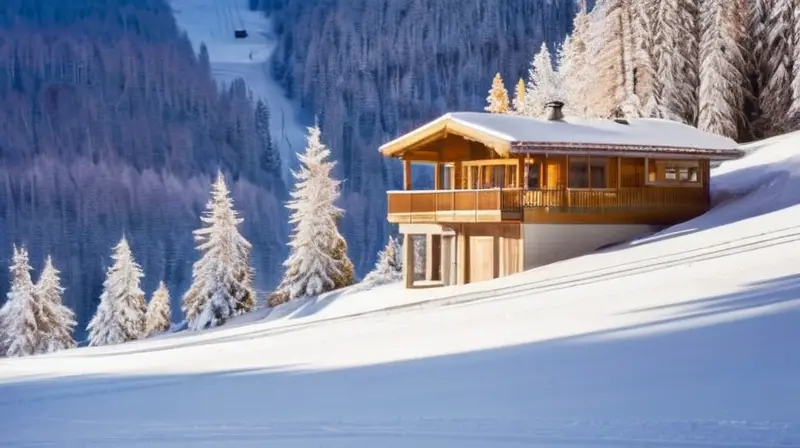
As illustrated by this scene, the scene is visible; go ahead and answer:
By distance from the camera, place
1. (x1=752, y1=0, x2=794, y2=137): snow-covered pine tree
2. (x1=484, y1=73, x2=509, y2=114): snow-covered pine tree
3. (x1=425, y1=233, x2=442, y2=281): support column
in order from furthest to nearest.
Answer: (x1=484, y1=73, x2=509, y2=114): snow-covered pine tree → (x1=752, y1=0, x2=794, y2=137): snow-covered pine tree → (x1=425, y1=233, x2=442, y2=281): support column

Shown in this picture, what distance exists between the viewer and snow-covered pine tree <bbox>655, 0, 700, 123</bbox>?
5159 centimetres

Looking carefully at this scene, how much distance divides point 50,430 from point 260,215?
141 m

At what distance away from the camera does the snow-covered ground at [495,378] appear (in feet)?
30.7

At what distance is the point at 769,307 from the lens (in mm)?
14445

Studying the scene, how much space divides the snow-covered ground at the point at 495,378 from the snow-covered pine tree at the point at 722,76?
29169 mm

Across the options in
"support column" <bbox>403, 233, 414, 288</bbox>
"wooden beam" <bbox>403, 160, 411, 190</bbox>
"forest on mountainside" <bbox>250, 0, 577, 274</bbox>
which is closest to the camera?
"support column" <bbox>403, 233, 414, 288</bbox>

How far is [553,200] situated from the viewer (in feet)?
101

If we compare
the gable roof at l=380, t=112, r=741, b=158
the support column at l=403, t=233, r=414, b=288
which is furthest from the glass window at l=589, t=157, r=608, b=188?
the support column at l=403, t=233, r=414, b=288

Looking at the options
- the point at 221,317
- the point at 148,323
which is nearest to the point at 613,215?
the point at 221,317

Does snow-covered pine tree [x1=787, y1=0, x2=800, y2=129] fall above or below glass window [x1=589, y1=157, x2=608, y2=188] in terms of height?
above

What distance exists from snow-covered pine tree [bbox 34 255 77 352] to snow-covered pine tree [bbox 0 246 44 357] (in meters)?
0.44

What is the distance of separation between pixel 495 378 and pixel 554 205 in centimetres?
1941

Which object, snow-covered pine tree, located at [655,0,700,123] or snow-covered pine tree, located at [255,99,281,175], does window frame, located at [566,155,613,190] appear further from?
snow-covered pine tree, located at [255,99,281,175]

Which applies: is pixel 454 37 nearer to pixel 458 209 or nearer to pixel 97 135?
pixel 97 135
